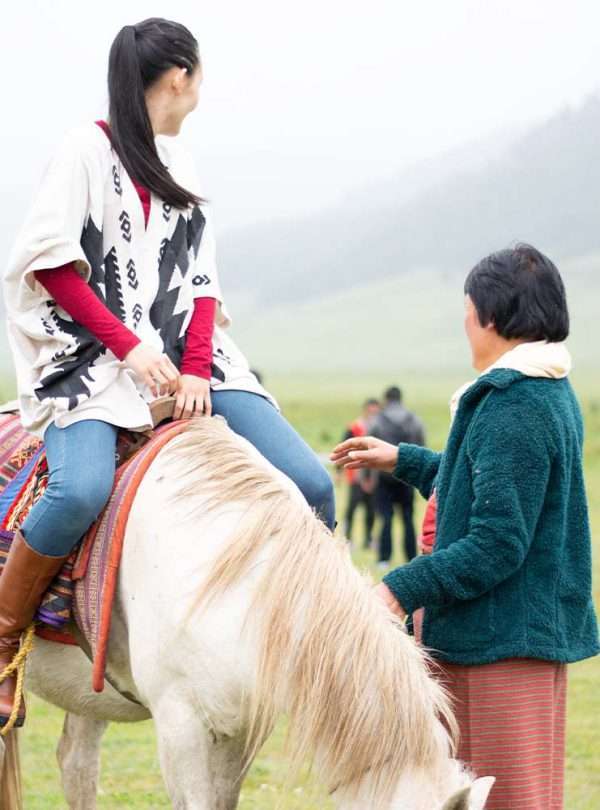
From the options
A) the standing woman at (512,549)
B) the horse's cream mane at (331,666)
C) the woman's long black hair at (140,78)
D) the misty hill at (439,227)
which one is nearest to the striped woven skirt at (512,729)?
the standing woman at (512,549)

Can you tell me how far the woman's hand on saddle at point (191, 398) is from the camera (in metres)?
3.21

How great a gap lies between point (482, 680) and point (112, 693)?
3.26ft

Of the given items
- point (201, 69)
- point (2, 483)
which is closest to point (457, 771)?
point (2, 483)

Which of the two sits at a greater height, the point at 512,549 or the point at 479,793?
the point at 512,549

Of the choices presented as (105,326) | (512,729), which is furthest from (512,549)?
(105,326)

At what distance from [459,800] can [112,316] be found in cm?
145

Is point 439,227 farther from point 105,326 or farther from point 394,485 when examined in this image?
point 105,326

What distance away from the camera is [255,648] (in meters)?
2.74

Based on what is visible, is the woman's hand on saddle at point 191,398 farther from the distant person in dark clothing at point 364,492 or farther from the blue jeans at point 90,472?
the distant person in dark clothing at point 364,492

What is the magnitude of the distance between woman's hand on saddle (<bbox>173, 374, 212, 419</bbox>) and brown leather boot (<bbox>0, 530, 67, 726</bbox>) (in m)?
0.49

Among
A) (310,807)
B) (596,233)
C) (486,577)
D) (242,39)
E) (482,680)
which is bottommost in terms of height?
(310,807)

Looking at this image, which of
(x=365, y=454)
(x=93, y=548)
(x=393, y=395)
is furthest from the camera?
(x=393, y=395)

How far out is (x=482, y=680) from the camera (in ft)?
9.93

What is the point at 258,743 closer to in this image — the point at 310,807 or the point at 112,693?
the point at 310,807
